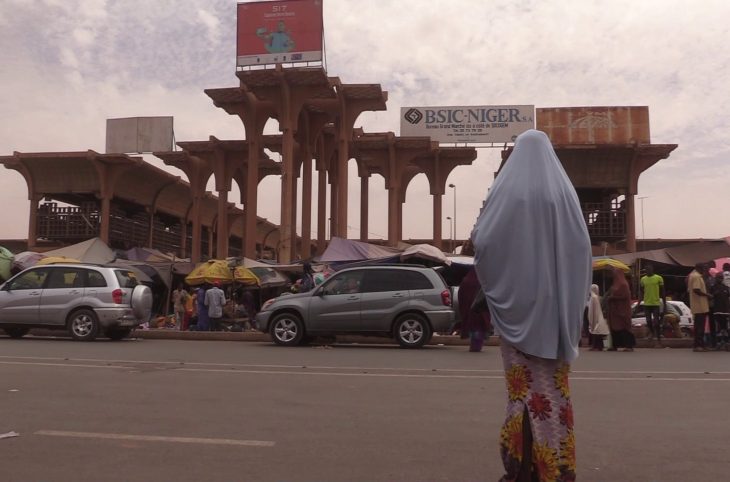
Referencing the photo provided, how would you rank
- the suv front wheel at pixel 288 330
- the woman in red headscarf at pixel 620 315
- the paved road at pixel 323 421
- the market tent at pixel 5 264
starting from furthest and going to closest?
1. the market tent at pixel 5 264
2. the suv front wheel at pixel 288 330
3. the woman in red headscarf at pixel 620 315
4. the paved road at pixel 323 421

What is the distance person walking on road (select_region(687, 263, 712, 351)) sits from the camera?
12.6 metres

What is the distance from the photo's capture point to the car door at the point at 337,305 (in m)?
13.6

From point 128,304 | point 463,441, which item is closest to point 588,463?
point 463,441

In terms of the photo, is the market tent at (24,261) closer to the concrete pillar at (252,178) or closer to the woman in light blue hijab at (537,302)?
the concrete pillar at (252,178)

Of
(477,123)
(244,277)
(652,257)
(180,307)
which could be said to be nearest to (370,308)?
(244,277)

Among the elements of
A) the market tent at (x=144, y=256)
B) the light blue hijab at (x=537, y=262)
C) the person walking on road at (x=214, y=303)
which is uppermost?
the market tent at (x=144, y=256)

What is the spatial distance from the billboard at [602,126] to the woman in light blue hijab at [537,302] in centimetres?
3283

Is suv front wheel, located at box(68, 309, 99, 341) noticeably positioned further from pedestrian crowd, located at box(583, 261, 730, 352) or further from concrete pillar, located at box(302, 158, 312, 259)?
concrete pillar, located at box(302, 158, 312, 259)

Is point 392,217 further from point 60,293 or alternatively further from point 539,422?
point 539,422

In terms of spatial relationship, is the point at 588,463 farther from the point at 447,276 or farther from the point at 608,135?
the point at 608,135

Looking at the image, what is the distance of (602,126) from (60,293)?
95.7 ft

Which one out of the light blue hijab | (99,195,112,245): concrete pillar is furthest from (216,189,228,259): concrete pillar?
the light blue hijab

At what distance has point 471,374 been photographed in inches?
348

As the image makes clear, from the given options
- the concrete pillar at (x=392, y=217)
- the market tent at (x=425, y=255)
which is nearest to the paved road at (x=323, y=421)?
the market tent at (x=425, y=255)
